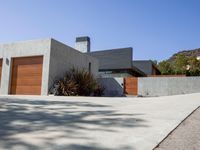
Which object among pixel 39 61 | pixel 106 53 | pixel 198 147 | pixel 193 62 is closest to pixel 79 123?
pixel 198 147

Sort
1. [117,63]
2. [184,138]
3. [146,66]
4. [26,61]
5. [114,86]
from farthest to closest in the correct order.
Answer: [146,66], [117,63], [114,86], [26,61], [184,138]

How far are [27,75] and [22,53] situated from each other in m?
1.52

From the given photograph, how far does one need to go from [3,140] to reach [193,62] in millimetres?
42226

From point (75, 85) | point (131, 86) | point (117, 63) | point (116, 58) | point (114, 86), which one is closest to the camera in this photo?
point (75, 85)

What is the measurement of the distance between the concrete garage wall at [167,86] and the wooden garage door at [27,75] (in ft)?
31.7

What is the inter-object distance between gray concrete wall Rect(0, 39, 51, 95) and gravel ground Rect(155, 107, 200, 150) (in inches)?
472

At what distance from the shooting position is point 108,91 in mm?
22234

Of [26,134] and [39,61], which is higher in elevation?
[39,61]

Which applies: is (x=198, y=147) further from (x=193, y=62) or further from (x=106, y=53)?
(x=193, y=62)

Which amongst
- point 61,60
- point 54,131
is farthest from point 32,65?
point 54,131

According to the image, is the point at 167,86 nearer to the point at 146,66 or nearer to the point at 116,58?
the point at 116,58

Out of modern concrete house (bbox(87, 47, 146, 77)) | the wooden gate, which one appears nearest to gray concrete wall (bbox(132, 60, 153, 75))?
→ modern concrete house (bbox(87, 47, 146, 77))

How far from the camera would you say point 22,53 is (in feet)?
53.1

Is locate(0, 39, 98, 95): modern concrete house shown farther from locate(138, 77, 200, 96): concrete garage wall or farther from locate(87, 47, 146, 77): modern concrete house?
locate(87, 47, 146, 77): modern concrete house
